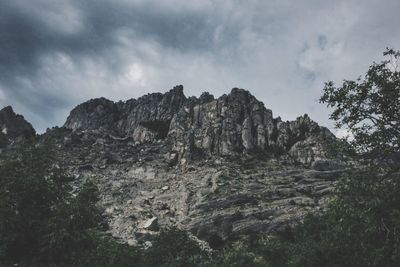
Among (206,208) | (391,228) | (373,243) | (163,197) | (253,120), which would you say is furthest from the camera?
(253,120)

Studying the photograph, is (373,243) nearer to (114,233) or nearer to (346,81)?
(346,81)

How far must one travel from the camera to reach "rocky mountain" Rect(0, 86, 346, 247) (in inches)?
3231

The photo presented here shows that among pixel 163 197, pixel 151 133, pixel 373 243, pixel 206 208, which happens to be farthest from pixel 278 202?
pixel 151 133

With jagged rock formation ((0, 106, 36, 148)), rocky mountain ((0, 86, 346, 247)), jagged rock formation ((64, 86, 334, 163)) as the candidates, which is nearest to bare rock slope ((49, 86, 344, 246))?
rocky mountain ((0, 86, 346, 247))

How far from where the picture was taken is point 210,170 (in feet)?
371

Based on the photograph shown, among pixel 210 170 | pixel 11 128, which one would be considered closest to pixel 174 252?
pixel 210 170

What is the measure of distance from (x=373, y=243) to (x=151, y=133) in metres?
155

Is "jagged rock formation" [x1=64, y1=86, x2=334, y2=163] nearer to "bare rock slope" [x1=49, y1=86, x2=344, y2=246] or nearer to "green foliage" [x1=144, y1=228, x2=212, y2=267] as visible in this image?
"bare rock slope" [x1=49, y1=86, x2=344, y2=246]

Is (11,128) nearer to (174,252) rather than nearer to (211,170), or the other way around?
(211,170)

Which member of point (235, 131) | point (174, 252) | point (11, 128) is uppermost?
point (11, 128)

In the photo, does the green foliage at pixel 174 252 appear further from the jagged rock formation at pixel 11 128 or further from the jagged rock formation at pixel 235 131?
the jagged rock formation at pixel 11 128

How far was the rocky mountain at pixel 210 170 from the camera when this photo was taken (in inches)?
3231

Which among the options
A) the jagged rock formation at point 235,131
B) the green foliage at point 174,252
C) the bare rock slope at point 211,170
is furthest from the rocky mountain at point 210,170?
the green foliage at point 174,252

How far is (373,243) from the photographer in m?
24.3
